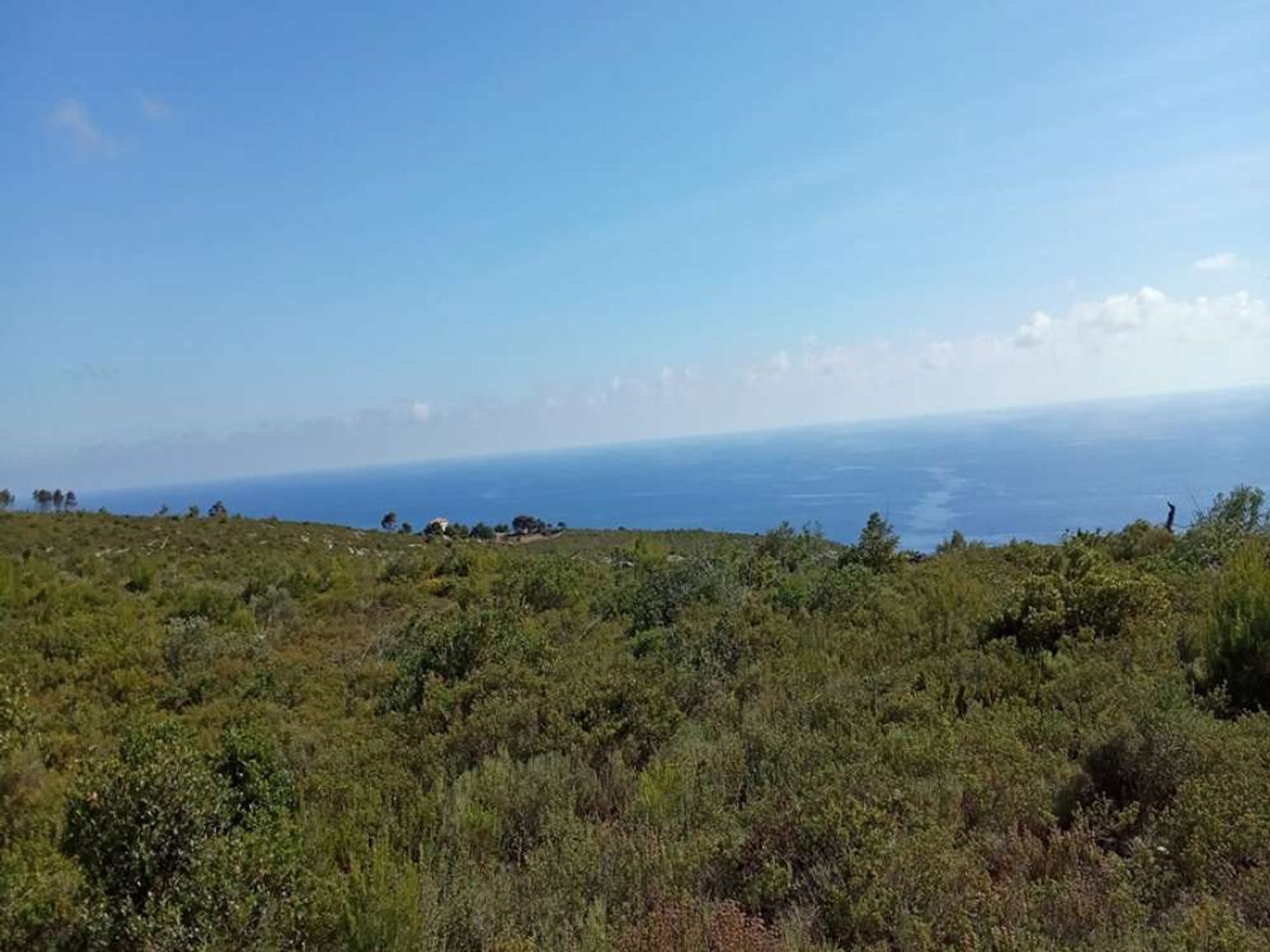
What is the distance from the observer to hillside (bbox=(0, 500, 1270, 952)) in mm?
3352

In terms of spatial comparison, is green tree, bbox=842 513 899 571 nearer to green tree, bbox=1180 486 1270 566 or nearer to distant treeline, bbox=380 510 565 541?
green tree, bbox=1180 486 1270 566

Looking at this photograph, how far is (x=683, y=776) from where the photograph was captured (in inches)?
195

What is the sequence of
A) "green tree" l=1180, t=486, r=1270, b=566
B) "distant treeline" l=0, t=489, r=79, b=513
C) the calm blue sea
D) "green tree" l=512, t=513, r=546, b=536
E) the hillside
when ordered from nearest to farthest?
the hillside, "green tree" l=1180, t=486, r=1270, b=566, "distant treeline" l=0, t=489, r=79, b=513, "green tree" l=512, t=513, r=546, b=536, the calm blue sea

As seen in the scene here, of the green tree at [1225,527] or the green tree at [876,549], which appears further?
the green tree at [876,549]

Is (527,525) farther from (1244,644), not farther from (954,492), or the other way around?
(954,492)

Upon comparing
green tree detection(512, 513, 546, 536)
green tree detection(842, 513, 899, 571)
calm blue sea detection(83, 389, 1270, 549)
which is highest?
green tree detection(842, 513, 899, 571)

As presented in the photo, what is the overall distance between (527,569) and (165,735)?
38.9 feet

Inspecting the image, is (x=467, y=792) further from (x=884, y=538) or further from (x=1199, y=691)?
(x=884, y=538)

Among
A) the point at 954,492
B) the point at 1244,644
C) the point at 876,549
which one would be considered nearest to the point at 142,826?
the point at 1244,644

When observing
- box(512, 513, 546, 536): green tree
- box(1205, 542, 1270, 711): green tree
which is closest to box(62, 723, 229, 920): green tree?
box(1205, 542, 1270, 711): green tree

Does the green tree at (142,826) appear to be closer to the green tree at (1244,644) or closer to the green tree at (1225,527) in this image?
the green tree at (1244,644)

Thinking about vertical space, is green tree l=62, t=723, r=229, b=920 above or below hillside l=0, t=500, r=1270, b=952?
above

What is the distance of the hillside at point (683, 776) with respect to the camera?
3.35 metres

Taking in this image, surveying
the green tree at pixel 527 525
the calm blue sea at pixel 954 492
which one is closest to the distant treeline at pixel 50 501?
the calm blue sea at pixel 954 492
